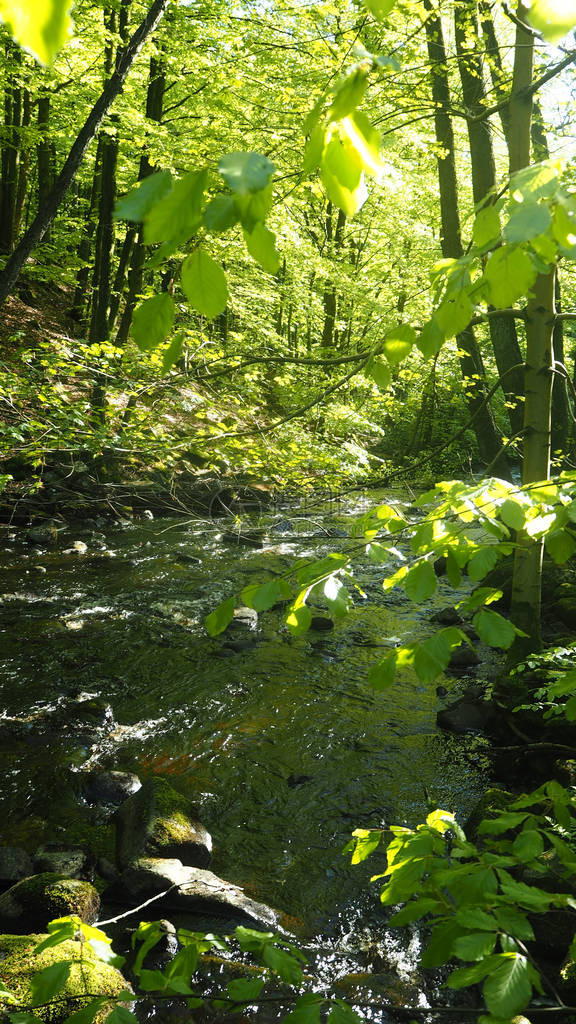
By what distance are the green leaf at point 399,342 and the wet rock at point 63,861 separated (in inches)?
159

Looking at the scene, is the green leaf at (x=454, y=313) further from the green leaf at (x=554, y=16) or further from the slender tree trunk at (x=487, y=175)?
the slender tree trunk at (x=487, y=175)

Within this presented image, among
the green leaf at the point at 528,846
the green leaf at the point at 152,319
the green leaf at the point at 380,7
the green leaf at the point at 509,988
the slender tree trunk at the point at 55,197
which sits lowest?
the green leaf at the point at 528,846

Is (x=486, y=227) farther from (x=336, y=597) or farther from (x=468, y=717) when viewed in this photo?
(x=468, y=717)

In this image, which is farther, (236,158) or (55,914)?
(55,914)

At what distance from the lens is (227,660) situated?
26.5 feet

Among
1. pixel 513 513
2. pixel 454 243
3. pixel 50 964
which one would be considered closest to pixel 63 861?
pixel 50 964

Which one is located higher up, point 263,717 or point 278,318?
point 278,318

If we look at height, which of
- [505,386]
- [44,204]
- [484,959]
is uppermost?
[44,204]

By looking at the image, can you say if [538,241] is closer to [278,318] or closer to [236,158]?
[236,158]

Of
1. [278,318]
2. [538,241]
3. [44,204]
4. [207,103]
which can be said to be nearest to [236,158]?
[538,241]

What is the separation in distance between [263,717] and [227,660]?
1.52 meters

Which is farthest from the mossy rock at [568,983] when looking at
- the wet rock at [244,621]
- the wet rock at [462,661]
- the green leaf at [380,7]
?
the wet rock at [244,621]

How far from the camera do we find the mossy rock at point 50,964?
3.11 m

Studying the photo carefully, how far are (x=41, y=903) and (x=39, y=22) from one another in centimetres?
448
